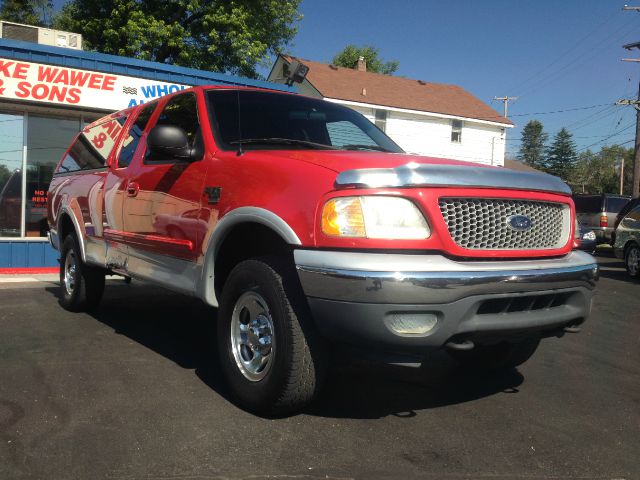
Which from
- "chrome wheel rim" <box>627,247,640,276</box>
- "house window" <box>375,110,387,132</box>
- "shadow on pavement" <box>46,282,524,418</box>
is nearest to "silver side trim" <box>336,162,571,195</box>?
"shadow on pavement" <box>46,282,524,418</box>

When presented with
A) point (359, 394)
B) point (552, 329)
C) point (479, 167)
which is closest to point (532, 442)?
point (552, 329)

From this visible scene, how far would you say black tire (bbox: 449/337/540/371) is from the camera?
13.9ft

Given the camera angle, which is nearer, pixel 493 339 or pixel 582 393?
pixel 493 339

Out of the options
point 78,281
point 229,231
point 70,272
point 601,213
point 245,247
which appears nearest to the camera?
point 229,231

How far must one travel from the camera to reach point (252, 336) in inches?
134

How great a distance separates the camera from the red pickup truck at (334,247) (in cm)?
282

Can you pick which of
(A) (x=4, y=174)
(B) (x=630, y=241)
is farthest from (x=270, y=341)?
(B) (x=630, y=241)

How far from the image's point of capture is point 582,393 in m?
4.04

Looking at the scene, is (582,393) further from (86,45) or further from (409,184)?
(86,45)

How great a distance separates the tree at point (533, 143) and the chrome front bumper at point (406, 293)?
378ft

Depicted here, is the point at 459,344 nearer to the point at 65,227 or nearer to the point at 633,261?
the point at 65,227

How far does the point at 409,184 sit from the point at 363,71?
2946cm

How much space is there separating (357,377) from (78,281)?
328cm

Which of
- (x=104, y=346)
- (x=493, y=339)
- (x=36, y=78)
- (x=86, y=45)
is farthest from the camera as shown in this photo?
(x=86, y=45)
